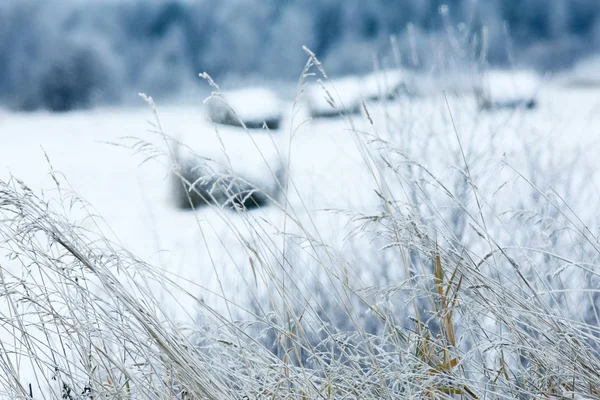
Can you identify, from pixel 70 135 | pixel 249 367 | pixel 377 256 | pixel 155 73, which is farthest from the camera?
pixel 70 135

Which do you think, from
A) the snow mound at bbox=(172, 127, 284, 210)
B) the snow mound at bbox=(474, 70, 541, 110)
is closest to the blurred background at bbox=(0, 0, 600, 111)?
the snow mound at bbox=(474, 70, 541, 110)

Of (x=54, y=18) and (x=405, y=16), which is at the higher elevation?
(x=54, y=18)

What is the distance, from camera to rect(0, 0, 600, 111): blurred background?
3.99 meters

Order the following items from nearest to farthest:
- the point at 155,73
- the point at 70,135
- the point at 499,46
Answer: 1. the point at 499,46
2. the point at 155,73
3. the point at 70,135

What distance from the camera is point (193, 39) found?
4.34 meters

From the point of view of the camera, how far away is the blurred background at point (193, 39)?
13.1ft

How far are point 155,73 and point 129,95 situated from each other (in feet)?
0.91

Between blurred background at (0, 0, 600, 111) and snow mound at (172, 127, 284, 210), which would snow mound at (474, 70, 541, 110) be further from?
snow mound at (172, 127, 284, 210)

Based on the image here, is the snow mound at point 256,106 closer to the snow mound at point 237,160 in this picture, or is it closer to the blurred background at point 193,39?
the snow mound at point 237,160

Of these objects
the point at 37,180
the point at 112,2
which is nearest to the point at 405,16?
the point at 112,2

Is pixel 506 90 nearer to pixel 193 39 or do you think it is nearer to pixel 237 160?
pixel 237 160

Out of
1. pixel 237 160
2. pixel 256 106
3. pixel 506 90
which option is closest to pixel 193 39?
pixel 256 106

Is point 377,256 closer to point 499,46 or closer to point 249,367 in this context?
point 249,367

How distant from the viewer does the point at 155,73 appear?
410cm
